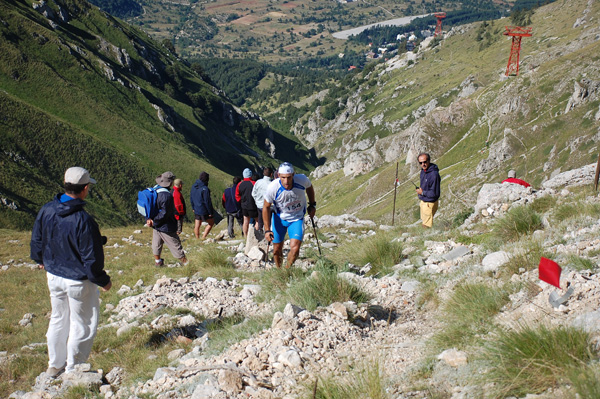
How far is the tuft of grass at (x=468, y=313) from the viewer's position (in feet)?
14.6

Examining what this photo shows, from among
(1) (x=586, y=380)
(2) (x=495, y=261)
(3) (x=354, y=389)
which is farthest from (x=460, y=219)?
(1) (x=586, y=380)

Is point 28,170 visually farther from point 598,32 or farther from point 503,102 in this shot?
point 598,32

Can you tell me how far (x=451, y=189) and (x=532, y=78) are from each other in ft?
145

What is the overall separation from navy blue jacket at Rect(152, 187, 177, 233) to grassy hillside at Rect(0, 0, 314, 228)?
36.9 m

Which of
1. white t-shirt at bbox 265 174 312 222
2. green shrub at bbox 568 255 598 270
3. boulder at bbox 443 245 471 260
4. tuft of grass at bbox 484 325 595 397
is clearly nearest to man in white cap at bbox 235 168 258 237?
white t-shirt at bbox 265 174 312 222

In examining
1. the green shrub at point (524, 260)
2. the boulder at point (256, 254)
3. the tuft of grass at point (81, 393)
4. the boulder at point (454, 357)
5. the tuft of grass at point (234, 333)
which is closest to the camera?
the boulder at point (454, 357)

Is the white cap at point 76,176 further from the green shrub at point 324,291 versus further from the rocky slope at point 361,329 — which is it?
the green shrub at point 324,291

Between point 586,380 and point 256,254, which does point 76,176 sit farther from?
point 256,254

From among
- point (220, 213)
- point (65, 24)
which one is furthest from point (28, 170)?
point (65, 24)

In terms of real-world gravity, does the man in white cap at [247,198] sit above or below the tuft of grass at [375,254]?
above

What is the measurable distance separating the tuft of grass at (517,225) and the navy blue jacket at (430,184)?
11.7 feet

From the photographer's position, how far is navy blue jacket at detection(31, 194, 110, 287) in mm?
5355

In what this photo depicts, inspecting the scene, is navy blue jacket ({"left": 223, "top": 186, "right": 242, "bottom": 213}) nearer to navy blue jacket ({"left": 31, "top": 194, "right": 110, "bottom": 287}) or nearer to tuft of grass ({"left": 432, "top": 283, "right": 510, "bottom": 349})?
navy blue jacket ({"left": 31, "top": 194, "right": 110, "bottom": 287})

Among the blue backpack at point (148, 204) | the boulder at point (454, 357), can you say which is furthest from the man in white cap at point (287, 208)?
the boulder at point (454, 357)
